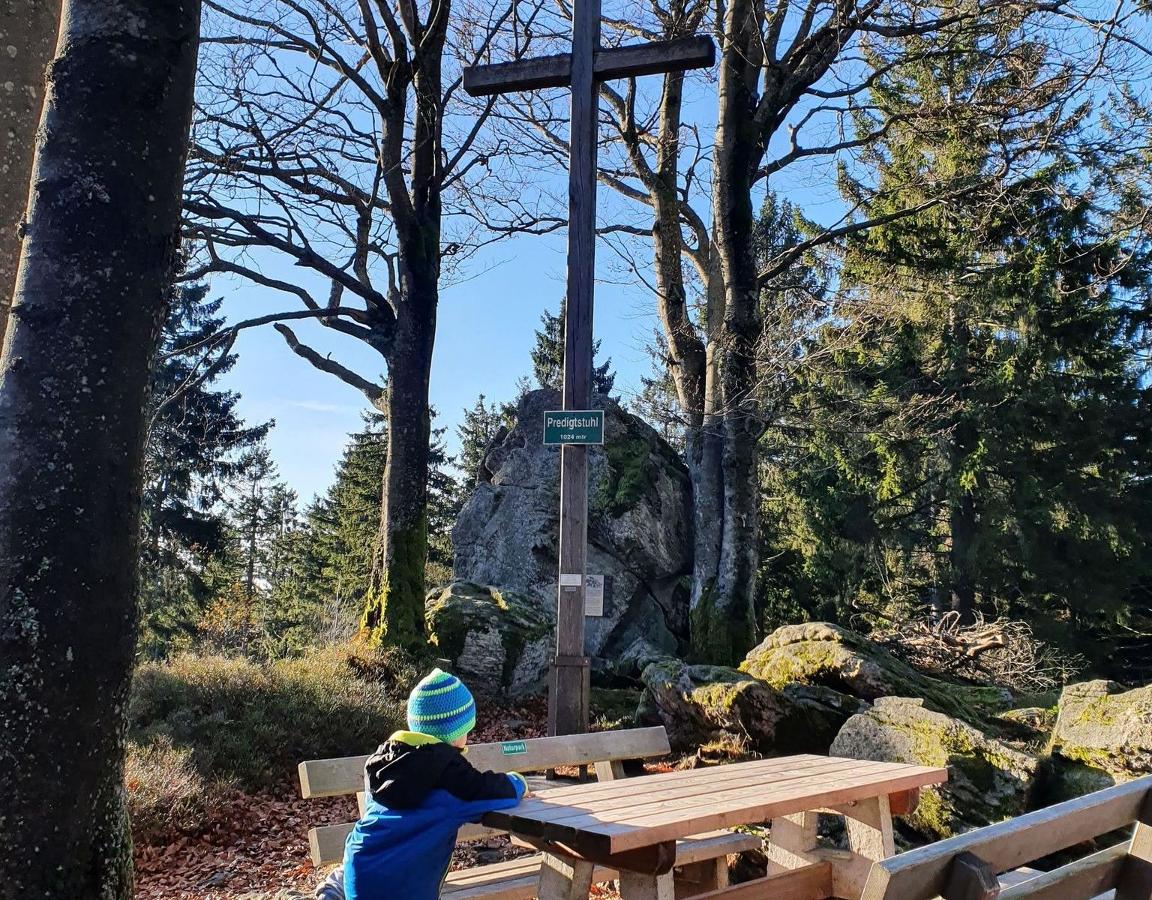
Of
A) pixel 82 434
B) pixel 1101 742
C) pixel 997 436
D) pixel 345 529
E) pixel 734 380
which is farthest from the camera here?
pixel 345 529

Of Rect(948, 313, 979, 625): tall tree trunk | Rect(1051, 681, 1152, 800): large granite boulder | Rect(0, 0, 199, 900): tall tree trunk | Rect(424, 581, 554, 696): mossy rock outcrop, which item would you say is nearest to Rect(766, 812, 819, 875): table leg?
Rect(1051, 681, 1152, 800): large granite boulder

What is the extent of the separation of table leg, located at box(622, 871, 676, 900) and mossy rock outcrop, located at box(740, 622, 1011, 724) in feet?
13.2

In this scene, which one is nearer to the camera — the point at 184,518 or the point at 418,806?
→ the point at 418,806

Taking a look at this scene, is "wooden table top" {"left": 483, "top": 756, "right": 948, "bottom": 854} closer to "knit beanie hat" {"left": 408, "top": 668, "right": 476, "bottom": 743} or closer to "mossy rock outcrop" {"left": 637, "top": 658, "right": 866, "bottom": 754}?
"knit beanie hat" {"left": 408, "top": 668, "right": 476, "bottom": 743}

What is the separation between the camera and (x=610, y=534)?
13.3 m

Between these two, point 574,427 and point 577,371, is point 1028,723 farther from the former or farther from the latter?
point 577,371

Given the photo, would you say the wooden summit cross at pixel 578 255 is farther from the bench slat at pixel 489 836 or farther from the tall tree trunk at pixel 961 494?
the tall tree trunk at pixel 961 494

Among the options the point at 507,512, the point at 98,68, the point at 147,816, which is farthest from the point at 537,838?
the point at 507,512

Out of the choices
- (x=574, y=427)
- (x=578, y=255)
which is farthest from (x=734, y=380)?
(x=574, y=427)

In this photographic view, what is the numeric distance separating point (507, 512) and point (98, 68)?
10.7 metres

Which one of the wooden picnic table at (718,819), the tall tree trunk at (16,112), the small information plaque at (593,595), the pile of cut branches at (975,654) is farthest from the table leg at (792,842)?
the pile of cut branches at (975,654)

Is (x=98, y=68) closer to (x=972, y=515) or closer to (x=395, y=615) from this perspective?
(x=395, y=615)

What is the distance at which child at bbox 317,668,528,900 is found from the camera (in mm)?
2660

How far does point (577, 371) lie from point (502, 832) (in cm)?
404
